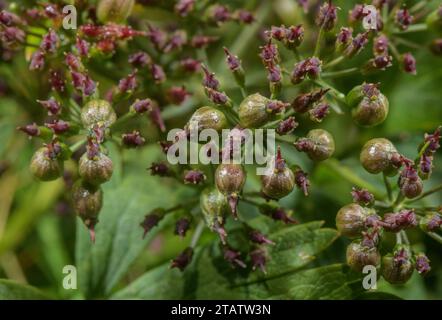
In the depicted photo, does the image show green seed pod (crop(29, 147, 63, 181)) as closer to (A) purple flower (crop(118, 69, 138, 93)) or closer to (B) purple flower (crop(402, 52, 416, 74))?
(A) purple flower (crop(118, 69, 138, 93))

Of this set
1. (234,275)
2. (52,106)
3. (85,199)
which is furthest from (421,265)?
(52,106)

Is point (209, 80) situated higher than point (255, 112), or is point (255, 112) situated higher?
point (209, 80)

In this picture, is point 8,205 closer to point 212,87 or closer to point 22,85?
point 22,85

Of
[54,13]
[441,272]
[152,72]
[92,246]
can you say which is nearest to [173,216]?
[92,246]

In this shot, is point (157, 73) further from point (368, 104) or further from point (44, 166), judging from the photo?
point (368, 104)

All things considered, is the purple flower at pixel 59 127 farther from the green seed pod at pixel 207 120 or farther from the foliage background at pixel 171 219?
the foliage background at pixel 171 219

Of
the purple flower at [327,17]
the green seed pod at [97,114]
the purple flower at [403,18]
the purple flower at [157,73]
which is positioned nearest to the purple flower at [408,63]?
the purple flower at [403,18]
